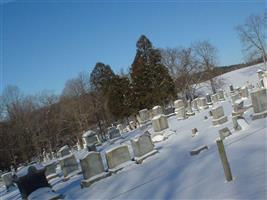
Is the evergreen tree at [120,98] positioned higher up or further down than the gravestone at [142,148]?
higher up

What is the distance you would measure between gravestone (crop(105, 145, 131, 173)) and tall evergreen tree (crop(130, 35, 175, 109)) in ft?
84.3

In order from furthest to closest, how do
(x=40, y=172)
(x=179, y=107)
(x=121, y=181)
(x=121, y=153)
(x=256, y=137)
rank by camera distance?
(x=179, y=107) → (x=121, y=153) → (x=40, y=172) → (x=121, y=181) → (x=256, y=137)

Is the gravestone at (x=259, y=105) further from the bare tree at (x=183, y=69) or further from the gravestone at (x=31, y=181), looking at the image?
the bare tree at (x=183, y=69)

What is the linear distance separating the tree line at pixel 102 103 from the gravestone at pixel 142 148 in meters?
24.5

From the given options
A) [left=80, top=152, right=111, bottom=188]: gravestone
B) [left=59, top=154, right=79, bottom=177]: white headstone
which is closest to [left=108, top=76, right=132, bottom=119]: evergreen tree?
[left=59, top=154, right=79, bottom=177]: white headstone

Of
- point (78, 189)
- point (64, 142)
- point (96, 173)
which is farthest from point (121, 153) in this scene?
point (64, 142)

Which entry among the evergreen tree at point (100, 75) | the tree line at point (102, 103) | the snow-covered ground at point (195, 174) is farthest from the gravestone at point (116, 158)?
the evergreen tree at point (100, 75)

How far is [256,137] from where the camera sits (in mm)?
9664

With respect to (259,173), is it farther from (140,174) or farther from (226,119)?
(226,119)

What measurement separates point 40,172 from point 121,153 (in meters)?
3.23

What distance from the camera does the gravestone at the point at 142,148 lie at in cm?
1328

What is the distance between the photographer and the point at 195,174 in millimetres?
8250

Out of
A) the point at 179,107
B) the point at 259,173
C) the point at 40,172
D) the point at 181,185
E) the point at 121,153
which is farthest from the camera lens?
the point at 179,107

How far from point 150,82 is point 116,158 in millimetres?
26980
